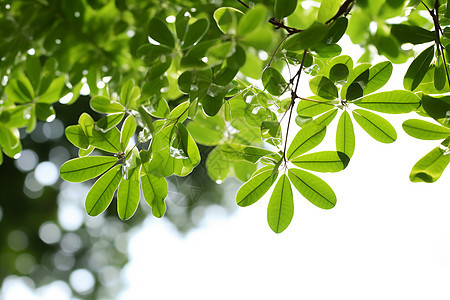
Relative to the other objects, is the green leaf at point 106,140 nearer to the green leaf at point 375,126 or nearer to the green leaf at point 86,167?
the green leaf at point 86,167

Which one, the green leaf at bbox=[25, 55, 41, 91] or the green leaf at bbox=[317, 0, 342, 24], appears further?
the green leaf at bbox=[25, 55, 41, 91]

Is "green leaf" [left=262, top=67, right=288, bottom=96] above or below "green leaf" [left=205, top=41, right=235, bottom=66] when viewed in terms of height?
above

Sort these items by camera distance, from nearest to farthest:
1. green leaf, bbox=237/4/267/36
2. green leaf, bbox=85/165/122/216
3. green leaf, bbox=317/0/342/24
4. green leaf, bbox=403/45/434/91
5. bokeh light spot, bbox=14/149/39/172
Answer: green leaf, bbox=237/4/267/36 < green leaf, bbox=317/0/342/24 < green leaf, bbox=403/45/434/91 < green leaf, bbox=85/165/122/216 < bokeh light spot, bbox=14/149/39/172

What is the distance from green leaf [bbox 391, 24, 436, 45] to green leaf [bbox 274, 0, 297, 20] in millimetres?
157

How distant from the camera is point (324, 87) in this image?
2.39 feet

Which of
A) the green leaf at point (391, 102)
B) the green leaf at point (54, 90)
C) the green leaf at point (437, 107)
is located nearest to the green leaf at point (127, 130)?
the green leaf at point (54, 90)

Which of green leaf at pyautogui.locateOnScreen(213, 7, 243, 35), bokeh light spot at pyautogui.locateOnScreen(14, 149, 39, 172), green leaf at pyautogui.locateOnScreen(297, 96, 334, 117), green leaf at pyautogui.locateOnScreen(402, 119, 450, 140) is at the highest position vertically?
green leaf at pyautogui.locateOnScreen(402, 119, 450, 140)

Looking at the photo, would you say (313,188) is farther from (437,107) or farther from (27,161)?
(27,161)

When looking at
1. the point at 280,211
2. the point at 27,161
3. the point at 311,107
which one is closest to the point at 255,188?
the point at 280,211

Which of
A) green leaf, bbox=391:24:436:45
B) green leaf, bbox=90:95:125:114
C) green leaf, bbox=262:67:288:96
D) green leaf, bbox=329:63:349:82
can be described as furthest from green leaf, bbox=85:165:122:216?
green leaf, bbox=391:24:436:45

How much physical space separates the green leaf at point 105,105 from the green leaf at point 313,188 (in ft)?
1.17

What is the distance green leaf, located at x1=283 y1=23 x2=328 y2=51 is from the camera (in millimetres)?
589

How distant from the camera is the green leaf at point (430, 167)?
2.52 feet

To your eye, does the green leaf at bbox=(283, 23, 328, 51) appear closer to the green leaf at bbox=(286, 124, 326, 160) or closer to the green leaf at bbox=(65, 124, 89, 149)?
the green leaf at bbox=(286, 124, 326, 160)
